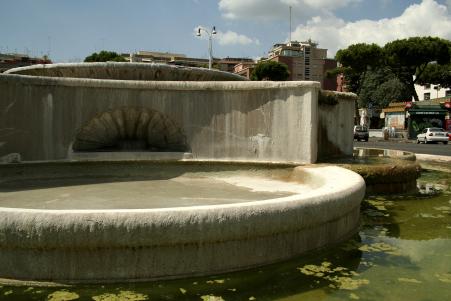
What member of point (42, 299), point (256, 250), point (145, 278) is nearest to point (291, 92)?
point (256, 250)

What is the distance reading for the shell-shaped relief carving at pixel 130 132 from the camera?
22.2 ft

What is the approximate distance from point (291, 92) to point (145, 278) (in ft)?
12.8

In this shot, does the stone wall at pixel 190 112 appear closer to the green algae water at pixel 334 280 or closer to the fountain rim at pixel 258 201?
the fountain rim at pixel 258 201

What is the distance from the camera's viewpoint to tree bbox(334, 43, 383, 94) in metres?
51.3

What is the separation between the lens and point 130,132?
23.8ft

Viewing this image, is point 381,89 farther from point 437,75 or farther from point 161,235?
point 161,235

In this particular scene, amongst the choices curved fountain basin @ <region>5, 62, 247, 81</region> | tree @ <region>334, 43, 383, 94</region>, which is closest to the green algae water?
curved fountain basin @ <region>5, 62, 247, 81</region>

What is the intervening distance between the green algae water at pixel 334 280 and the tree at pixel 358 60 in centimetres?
4951

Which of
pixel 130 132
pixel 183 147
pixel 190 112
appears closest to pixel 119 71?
pixel 130 132

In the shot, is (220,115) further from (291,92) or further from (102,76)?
(102,76)

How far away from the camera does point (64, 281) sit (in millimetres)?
3451

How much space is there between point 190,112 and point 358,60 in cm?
4879

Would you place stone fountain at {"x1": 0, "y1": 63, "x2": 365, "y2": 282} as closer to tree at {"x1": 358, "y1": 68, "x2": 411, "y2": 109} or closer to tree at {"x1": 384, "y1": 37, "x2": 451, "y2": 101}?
A: tree at {"x1": 358, "y1": 68, "x2": 411, "y2": 109}

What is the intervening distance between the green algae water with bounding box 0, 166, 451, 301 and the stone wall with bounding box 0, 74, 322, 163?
208 centimetres
